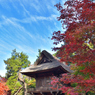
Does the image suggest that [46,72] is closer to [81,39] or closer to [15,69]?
[81,39]

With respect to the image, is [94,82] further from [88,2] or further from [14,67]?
[14,67]

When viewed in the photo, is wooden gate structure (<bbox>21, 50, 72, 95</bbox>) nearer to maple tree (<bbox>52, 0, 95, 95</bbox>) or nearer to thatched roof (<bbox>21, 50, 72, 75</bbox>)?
thatched roof (<bbox>21, 50, 72, 75</bbox>)

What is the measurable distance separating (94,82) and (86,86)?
1.48 ft

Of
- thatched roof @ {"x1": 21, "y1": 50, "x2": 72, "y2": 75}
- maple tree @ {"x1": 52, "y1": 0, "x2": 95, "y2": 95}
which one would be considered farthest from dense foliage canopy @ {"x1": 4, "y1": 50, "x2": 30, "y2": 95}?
maple tree @ {"x1": 52, "y1": 0, "x2": 95, "y2": 95}

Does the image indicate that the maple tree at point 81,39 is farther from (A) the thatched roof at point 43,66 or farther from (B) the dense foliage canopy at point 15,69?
(B) the dense foliage canopy at point 15,69

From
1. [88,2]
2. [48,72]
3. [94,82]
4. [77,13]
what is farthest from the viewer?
[48,72]

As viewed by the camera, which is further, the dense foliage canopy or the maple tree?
the dense foliage canopy

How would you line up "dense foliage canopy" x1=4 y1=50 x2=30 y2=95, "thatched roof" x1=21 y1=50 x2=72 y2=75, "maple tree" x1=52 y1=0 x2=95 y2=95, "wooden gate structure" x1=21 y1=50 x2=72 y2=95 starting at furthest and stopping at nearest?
"dense foliage canopy" x1=4 y1=50 x2=30 y2=95
"thatched roof" x1=21 y1=50 x2=72 y2=75
"wooden gate structure" x1=21 y1=50 x2=72 y2=95
"maple tree" x1=52 y1=0 x2=95 y2=95

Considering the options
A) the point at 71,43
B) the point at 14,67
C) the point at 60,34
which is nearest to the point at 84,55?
the point at 71,43

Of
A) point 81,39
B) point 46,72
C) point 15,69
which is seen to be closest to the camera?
point 81,39

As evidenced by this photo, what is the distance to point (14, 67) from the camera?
17766 millimetres

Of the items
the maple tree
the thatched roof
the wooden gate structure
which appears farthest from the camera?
the thatched roof

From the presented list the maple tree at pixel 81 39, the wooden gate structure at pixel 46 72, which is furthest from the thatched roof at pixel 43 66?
the maple tree at pixel 81 39

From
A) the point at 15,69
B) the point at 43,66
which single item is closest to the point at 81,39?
the point at 43,66
